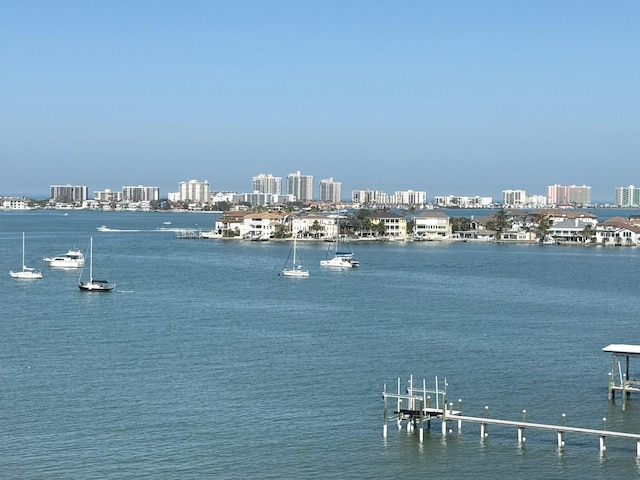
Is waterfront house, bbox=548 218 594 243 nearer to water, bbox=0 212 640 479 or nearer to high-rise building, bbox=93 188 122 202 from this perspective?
water, bbox=0 212 640 479

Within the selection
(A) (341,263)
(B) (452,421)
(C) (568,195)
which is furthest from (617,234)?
(C) (568,195)

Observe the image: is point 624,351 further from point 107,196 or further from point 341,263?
point 107,196

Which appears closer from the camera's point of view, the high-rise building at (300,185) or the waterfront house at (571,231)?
the waterfront house at (571,231)

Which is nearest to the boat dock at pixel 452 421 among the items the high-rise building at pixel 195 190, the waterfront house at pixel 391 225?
the waterfront house at pixel 391 225

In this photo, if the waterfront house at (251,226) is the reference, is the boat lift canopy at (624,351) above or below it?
below

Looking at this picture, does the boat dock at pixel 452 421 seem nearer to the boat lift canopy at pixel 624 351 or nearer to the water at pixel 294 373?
the water at pixel 294 373

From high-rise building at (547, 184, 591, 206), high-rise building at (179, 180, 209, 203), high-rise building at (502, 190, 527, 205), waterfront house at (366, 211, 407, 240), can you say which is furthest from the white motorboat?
high-rise building at (547, 184, 591, 206)
